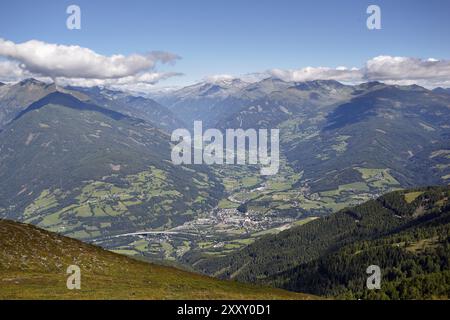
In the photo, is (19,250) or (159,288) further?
(19,250)
